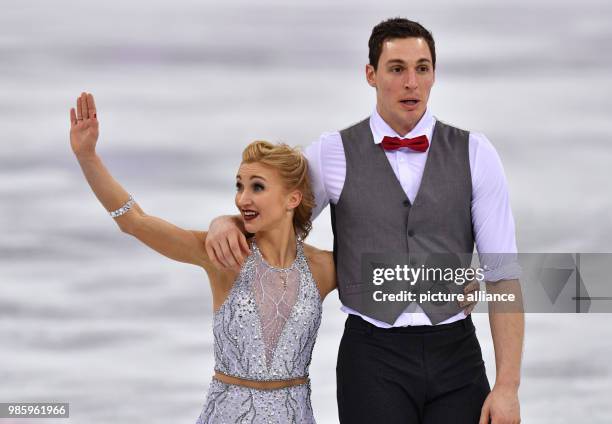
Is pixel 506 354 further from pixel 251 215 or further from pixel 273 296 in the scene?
pixel 251 215

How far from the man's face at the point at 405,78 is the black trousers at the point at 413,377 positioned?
632 millimetres

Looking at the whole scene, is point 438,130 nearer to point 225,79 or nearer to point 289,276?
point 289,276

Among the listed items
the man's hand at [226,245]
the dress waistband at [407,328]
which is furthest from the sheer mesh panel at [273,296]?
the dress waistband at [407,328]

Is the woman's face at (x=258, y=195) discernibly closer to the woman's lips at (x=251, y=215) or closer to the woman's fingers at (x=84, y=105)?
the woman's lips at (x=251, y=215)

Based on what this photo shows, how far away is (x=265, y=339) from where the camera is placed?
320cm

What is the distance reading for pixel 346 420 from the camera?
313 cm

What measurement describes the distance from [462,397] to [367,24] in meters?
2.77

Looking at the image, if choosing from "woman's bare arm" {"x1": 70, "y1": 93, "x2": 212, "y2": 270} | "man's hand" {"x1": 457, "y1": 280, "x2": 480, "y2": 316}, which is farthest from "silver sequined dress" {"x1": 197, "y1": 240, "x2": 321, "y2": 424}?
"man's hand" {"x1": 457, "y1": 280, "x2": 480, "y2": 316}

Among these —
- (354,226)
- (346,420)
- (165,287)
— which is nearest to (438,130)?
(354,226)

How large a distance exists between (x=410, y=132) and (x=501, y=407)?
2.78 feet

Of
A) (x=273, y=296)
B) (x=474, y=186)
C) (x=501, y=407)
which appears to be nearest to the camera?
(x=501, y=407)

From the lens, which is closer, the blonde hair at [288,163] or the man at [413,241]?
the man at [413,241]

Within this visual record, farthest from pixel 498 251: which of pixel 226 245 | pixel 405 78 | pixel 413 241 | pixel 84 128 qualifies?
pixel 84 128

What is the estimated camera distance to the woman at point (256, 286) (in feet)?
10.4
